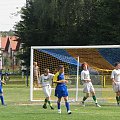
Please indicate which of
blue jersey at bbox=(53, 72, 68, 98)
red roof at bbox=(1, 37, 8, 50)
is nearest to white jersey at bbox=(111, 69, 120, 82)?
blue jersey at bbox=(53, 72, 68, 98)

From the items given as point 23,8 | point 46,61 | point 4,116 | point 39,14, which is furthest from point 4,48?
point 4,116

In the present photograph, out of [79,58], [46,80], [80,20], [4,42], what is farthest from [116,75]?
[4,42]

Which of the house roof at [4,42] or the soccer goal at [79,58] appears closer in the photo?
the soccer goal at [79,58]

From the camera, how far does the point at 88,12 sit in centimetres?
5322

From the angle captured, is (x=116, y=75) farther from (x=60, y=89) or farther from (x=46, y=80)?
(x=60, y=89)

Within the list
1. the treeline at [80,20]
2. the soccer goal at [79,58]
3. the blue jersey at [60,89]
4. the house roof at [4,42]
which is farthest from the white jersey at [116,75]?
the house roof at [4,42]

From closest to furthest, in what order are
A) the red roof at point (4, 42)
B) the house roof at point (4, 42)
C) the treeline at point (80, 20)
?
1. the treeline at point (80, 20)
2. the house roof at point (4, 42)
3. the red roof at point (4, 42)

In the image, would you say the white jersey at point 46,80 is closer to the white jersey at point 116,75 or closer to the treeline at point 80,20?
the white jersey at point 116,75

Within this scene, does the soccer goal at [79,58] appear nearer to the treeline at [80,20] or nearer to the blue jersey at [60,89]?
the blue jersey at [60,89]

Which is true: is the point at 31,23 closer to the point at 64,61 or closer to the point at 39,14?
the point at 39,14

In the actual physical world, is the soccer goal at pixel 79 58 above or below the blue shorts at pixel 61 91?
above

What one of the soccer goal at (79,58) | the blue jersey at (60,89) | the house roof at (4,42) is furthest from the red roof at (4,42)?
the blue jersey at (60,89)

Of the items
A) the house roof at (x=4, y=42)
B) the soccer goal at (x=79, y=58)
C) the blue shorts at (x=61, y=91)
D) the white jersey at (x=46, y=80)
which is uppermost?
the house roof at (x=4, y=42)

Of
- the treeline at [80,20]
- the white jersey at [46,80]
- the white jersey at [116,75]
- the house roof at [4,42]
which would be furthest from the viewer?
the house roof at [4,42]
